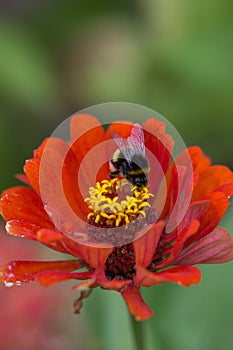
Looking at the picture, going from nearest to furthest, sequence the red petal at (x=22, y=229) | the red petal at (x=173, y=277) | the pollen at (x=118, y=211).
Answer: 1. the red petal at (x=173, y=277)
2. the red petal at (x=22, y=229)
3. the pollen at (x=118, y=211)

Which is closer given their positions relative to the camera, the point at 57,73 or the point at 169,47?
the point at 169,47

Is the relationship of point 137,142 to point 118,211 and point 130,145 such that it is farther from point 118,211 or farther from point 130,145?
point 118,211

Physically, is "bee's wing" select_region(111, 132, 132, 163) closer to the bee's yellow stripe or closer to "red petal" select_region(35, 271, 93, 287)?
the bee's yellow stripe

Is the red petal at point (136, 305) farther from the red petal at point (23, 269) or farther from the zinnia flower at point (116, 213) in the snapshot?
the red petal at point (23, 269)

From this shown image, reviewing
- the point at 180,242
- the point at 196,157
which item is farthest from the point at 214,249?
the point at 196,157

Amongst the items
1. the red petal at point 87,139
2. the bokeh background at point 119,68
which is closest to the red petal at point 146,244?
the red petal at point 87,139

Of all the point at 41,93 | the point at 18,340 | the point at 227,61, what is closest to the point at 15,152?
the point at 41,93

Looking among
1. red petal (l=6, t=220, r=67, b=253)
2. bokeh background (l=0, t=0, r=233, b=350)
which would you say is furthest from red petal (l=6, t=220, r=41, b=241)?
bokeh background (l=0, t=0, r=233, b=350)

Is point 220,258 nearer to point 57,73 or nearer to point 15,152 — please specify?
point 15,152
